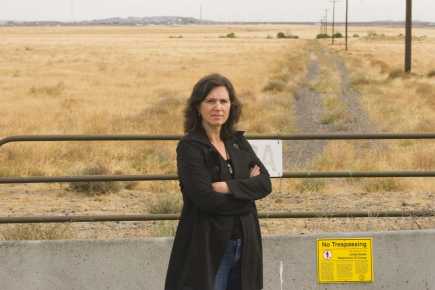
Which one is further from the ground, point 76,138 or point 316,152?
point 76,138

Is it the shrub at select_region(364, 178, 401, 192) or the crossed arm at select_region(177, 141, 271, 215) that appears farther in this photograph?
the shrub at select_region(364, 178, 401, 192)

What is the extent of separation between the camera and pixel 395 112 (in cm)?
2311

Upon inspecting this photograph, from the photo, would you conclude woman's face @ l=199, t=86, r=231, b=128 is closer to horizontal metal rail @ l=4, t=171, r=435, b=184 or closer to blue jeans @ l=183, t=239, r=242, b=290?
blue jeans @ l=183, t=239, r=242, b=290

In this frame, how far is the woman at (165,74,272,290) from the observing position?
3.56 metres

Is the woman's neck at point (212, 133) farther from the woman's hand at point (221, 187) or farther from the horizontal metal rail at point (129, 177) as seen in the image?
the horizontal metal rail at point (129, 177)

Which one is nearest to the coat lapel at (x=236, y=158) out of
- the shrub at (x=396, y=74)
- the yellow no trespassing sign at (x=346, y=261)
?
the yellow no trespassing sign at (x=346, y=261)

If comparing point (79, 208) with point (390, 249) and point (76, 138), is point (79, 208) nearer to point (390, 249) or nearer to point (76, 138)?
point (76, 138)

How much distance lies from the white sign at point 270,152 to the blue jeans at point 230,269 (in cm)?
184

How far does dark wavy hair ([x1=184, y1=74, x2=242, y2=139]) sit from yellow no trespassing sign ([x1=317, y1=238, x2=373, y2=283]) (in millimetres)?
1972

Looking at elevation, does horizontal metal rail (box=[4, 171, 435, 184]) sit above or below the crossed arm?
below

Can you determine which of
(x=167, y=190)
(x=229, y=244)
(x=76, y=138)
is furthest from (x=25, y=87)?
(x=229, y=244)

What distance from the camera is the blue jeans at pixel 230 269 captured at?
142 inches

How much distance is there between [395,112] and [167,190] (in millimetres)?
13145

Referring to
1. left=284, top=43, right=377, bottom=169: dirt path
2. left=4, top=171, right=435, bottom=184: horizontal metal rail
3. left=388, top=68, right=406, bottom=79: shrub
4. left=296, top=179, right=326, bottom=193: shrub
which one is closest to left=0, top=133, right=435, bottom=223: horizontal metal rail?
left=4, top=171, right=435, bottom=184: horizontal metal rail
